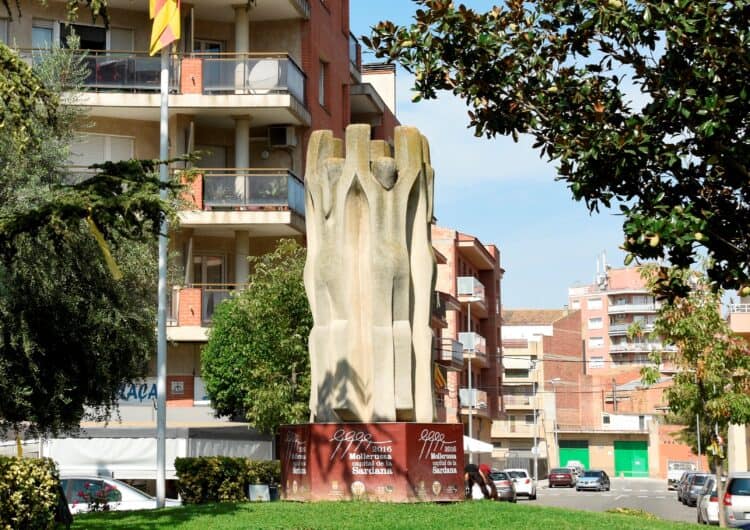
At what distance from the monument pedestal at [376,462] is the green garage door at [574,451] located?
9677cm

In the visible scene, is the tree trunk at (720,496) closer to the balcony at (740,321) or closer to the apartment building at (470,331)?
the balcony at (740,321)

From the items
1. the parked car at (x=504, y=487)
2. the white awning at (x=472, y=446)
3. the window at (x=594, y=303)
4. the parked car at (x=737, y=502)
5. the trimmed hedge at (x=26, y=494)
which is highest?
the window at (x=594, y=303)

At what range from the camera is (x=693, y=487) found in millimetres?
51031

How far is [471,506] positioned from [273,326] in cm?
1380

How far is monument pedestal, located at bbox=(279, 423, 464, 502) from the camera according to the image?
18688 mm

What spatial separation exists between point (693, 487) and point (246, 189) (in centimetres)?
2445

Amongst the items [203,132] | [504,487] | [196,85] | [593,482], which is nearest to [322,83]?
[203,132]

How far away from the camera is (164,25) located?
27.7m

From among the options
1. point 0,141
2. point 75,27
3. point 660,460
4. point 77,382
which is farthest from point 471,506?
point 660,460

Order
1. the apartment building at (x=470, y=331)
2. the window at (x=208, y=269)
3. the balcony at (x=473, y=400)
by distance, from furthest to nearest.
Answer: the balcony at (x=473, y=400), the apartment building at (x=470, y=331), the window at (x=208, y=269)

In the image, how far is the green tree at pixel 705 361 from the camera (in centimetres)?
2941

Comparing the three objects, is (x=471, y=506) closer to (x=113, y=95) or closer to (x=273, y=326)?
(x=273, y=326)

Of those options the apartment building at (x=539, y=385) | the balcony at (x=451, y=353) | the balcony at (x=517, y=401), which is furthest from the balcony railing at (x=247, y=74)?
the balcony at (x=517, y=401)

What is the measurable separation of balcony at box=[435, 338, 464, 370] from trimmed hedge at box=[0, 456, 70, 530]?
4992 cm
